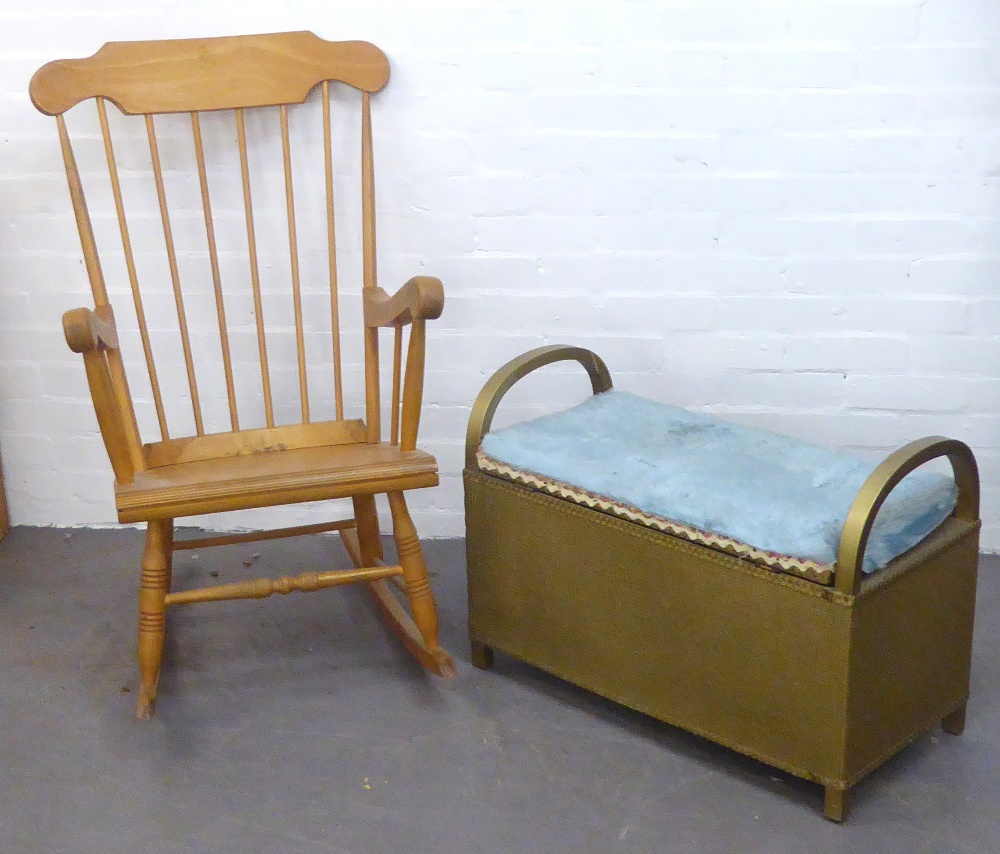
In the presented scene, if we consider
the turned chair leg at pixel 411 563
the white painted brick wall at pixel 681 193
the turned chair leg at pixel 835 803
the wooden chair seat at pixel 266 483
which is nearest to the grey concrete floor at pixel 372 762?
the turned chair leg at pixel 835 803

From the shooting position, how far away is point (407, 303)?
1733 mm

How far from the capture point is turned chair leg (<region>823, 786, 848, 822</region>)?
4.83 ft

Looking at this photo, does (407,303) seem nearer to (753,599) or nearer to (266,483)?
(266,483)

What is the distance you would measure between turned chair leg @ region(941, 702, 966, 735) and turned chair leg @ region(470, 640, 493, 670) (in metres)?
0.70

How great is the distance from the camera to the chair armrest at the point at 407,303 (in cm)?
167

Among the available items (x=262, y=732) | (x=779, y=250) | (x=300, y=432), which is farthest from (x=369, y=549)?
(x=779, y=250)

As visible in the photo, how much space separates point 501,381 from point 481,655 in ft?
1.49

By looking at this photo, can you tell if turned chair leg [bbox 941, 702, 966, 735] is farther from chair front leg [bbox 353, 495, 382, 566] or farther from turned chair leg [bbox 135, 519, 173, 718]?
turned chair leg [bbox 135, 519, 173, 718]

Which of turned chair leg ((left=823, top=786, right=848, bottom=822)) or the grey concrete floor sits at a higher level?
turned chair leg ((left=823, top=786, right=848, bottom=822))

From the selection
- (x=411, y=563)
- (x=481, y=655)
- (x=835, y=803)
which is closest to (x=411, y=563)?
(x=411, y=563)

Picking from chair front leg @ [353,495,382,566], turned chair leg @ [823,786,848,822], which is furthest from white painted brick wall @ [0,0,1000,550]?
turned chair leg @ [823,786,848,822]

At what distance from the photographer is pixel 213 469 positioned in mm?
1797

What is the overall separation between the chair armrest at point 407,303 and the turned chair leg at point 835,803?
84 cm

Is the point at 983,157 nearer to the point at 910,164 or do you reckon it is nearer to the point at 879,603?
the point at 910,164
